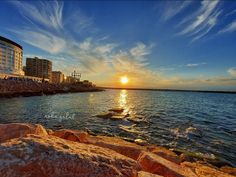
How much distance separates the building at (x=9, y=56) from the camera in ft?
334

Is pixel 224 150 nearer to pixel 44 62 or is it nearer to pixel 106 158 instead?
pixel 106 158

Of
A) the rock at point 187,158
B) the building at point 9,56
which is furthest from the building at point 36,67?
→ the rock at point 187,158

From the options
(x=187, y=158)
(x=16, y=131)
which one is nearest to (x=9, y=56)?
(x=16, y=131)

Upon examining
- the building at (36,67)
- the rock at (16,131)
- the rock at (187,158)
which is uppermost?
the building at (36,67)

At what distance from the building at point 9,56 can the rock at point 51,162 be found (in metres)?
114

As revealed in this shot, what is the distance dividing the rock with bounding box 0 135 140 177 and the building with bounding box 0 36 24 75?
11436cm

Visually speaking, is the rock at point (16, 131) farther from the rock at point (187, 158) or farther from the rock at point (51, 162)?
the rock at point (187, 158)

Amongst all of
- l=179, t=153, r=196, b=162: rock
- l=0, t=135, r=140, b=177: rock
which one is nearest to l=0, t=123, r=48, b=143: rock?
l=0, t=135, r=140, b=177: rock

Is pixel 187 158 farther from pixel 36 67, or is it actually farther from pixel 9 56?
pixel 36 67

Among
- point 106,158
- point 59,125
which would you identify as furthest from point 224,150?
point 59,125

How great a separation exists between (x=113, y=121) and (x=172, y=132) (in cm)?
703

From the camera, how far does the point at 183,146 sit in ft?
39.3

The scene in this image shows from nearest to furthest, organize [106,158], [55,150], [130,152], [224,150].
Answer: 1. [55,150]
2. [106,158]
3. [130,152]
4. [224,150]

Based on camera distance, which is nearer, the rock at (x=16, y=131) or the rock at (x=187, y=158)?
the rock at (x=16, y=131)
